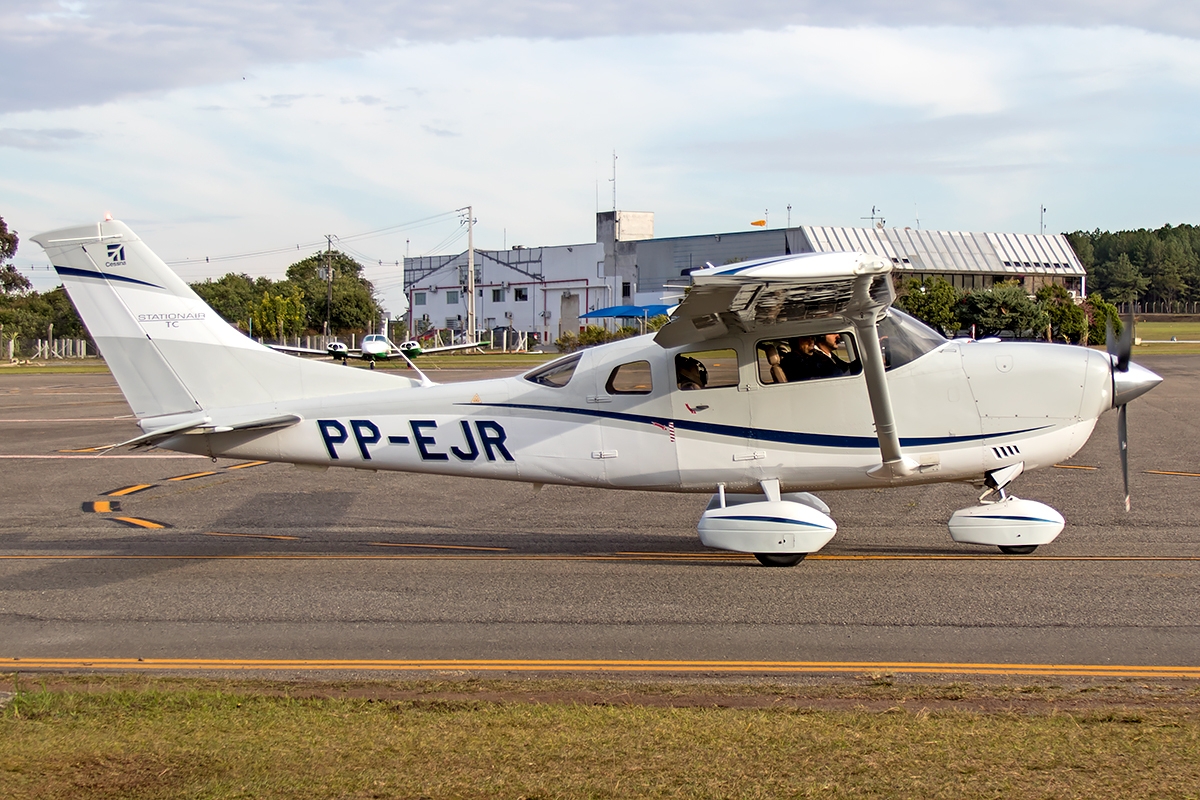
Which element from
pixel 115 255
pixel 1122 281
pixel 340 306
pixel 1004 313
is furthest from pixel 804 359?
pixel 1122 281

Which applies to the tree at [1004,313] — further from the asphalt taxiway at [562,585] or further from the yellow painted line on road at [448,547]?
the yellow painted line on road at [448,547]

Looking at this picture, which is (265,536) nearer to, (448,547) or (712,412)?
(448,547)

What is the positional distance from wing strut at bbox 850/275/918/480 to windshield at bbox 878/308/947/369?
14 centimetres

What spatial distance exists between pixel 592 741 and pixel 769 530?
174 inches

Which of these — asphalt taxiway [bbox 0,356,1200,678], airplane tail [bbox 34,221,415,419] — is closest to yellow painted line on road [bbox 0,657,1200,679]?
asphalt taxiway [bbox 0,356,1200,678]

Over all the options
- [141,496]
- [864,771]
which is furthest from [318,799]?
[141,496]

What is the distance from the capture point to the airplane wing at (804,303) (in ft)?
24.8

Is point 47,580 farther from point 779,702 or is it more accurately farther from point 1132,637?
point 1132,637

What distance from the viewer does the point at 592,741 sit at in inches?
200

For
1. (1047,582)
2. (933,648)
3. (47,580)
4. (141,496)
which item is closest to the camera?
(933,648)

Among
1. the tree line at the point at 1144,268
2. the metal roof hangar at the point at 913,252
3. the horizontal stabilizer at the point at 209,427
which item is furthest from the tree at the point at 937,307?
the tree line at the point at 1144,268

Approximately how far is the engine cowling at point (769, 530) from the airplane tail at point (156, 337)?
3718 millimetres

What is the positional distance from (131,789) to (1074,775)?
4.12 metres

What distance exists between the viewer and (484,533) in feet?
37.8
